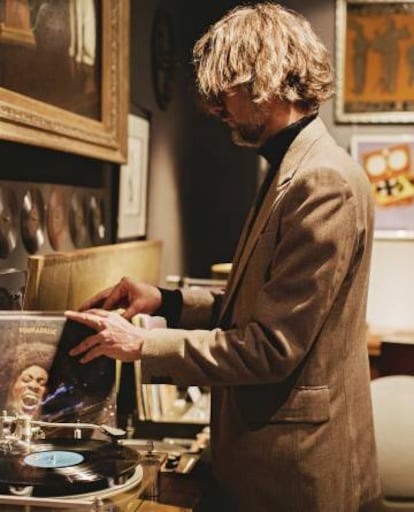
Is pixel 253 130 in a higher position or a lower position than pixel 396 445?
higher

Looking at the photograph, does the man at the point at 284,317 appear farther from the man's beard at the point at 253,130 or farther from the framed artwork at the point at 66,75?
the framed artwork at the point at 66,75

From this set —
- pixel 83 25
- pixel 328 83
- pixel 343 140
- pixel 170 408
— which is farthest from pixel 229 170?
pixel 328 83

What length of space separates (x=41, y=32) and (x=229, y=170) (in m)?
2.69

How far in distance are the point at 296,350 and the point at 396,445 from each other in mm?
774

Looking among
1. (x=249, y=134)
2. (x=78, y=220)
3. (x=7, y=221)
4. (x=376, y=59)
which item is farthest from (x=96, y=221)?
(x=376, y=59)

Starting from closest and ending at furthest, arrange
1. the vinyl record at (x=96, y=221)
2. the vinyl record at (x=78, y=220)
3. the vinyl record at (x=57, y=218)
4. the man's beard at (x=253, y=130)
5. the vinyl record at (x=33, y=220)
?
the man's beard at (x=253, y=130) → the vinyl record at (x=33, y=220) → the vinyl record at (x=57, y=218) → the vinyl record at (x=78, y=220) → the vinyl record at (x=96, y=221)

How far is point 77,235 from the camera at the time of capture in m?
2.45

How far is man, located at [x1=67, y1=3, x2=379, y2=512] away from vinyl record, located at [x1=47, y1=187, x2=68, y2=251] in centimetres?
68

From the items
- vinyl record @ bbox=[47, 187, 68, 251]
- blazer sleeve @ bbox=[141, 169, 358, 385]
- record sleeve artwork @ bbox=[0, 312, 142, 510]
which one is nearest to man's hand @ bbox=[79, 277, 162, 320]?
record sleeve artwork @ bbox=[0, 312, 142, 510]

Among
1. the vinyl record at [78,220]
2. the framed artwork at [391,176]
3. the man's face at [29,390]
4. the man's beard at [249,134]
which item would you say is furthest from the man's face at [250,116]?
the framed artwork at [391,176]

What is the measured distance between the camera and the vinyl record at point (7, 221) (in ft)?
6.28

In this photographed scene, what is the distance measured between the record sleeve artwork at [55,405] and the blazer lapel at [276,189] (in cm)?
31

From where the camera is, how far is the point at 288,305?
4.89 feet

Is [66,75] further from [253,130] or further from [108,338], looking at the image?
[108,338]
